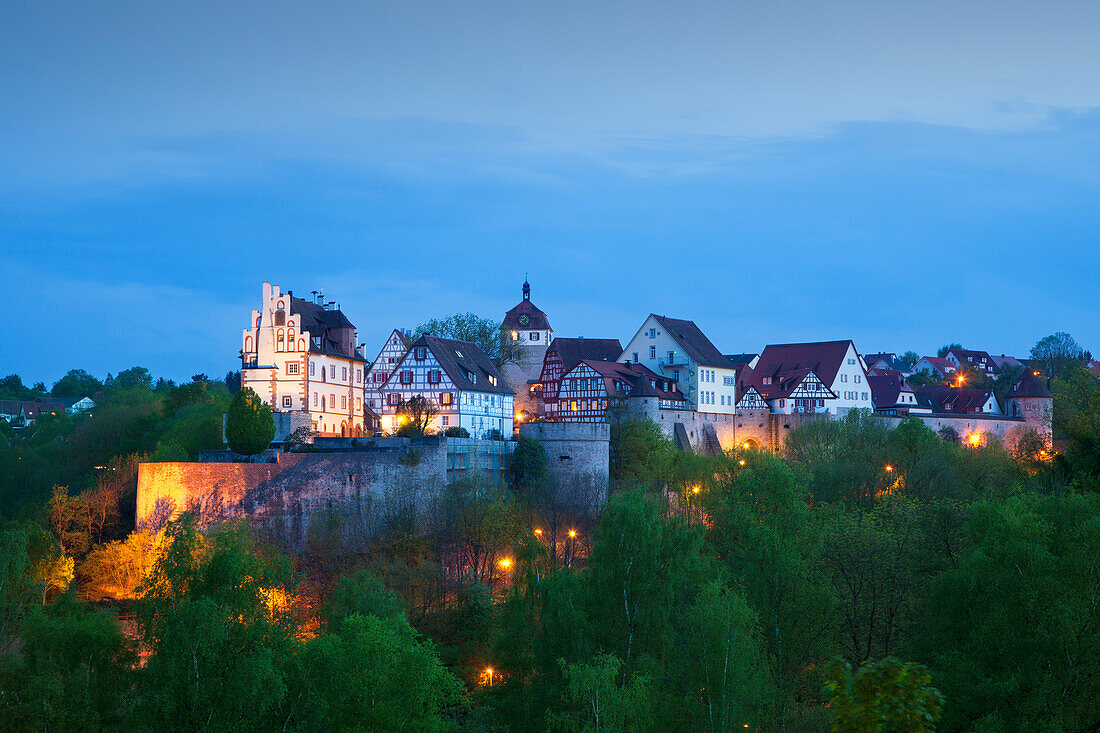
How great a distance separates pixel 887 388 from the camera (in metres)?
85.1

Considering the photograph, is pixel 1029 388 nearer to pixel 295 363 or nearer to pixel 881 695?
pixel 295 363

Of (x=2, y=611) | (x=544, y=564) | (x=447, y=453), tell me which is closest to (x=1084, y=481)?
(x=544, y=564)

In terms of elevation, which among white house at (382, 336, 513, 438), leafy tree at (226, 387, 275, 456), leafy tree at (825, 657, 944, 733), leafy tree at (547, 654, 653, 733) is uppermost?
white house at (382, 336, 513, 438)

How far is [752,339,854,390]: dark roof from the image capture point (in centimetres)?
7412

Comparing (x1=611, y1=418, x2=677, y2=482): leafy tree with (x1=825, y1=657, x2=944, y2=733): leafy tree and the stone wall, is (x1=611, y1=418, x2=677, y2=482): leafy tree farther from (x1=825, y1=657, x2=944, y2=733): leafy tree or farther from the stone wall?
(x1=825, y1=657, x2=944, y2=733): leafy tree

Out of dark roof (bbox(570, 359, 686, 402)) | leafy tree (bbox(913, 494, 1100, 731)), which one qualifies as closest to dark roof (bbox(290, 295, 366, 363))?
dark roof (bbox(570, 359, 686, 402))

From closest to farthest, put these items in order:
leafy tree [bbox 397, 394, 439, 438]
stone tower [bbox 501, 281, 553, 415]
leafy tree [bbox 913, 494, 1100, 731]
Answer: leafy tree [bbox 913, 494, 1100, 731] < leafy tree [bbox 397, 394, 439, 438] < stone tower [bbox 501, 281, 553, 415]

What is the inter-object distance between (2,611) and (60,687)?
12043mm

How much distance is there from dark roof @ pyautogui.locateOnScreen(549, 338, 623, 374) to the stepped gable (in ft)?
39.0

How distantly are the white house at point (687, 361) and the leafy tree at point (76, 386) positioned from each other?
79058mm

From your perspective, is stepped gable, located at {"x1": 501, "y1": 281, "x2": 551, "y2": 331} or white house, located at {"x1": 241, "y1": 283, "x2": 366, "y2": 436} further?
stepped gable, located at {"x1": 501, "y1": 281, "x2": 551, "y2": 331}

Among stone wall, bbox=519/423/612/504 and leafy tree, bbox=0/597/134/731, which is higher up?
stone wall, bbox=519/423/612/504

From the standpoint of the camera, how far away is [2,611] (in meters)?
35.5

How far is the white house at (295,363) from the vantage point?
5847cm
